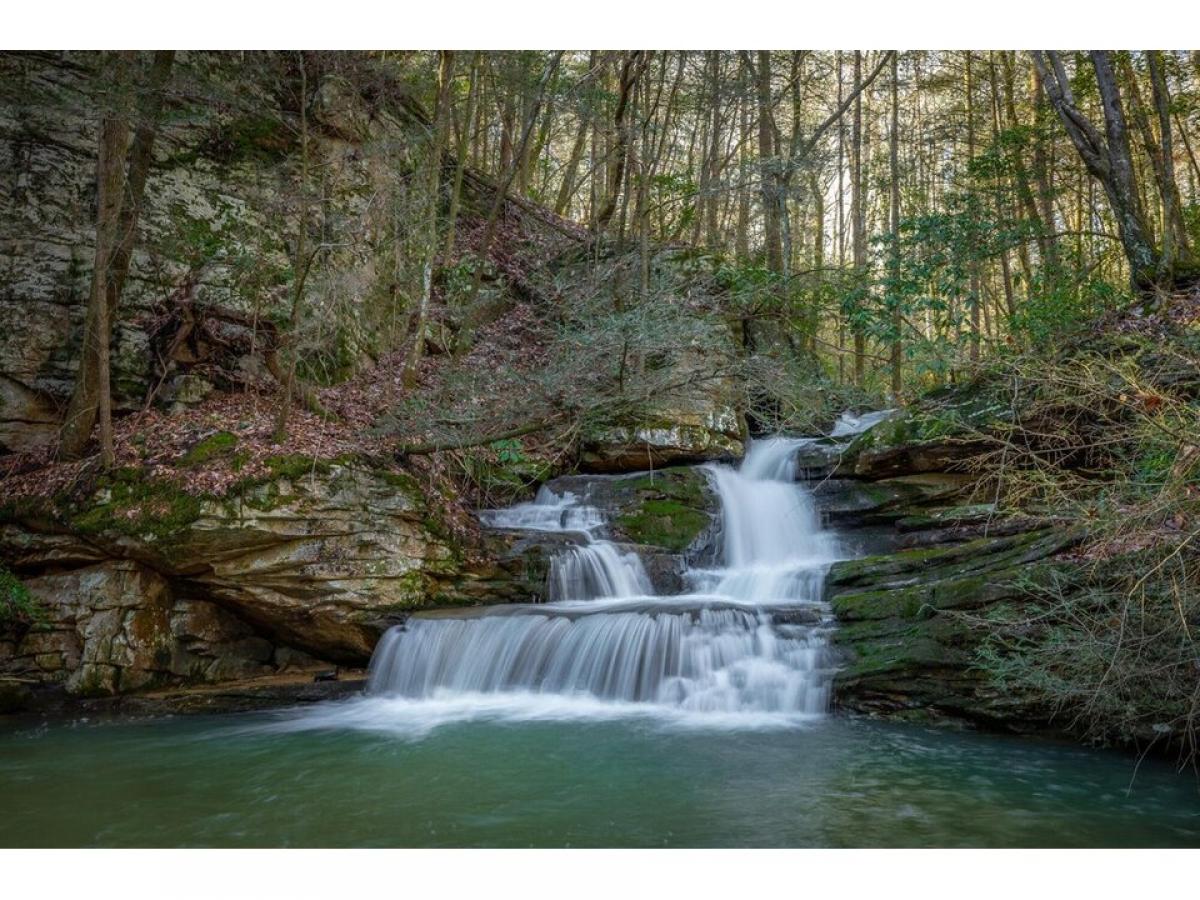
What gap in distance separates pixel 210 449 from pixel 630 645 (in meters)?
4.50

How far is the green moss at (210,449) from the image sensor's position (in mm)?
7910

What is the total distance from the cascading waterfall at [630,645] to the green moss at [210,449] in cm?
241

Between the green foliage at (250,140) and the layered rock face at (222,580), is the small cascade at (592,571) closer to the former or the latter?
the layered rock face at (222,580)

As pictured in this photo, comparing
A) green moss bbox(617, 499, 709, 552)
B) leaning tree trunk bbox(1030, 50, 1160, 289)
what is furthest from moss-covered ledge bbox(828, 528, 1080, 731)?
leaning tree trunk bbox(1030, 50, 1160, 289)

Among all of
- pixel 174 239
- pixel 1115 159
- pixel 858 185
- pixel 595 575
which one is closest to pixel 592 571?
pixel 595 575

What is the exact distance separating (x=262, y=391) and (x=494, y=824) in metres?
6.98

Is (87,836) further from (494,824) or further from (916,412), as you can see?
(916,412)

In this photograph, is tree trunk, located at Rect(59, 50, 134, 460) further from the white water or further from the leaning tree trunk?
the leaning tree trunk

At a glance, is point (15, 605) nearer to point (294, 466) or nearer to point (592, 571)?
point (294, 466)

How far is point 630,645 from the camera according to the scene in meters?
7.45

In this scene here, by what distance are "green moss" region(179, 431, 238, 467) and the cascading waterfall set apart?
95.0 inches

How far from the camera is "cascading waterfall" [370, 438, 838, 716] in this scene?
7.01 meters

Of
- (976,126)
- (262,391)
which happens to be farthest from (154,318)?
(976,126)

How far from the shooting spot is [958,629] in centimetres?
628
